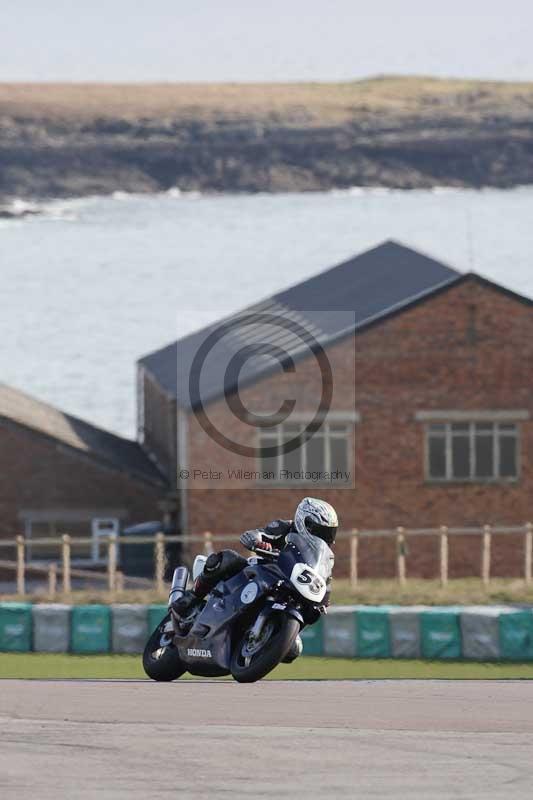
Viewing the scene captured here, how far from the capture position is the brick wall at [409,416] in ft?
150

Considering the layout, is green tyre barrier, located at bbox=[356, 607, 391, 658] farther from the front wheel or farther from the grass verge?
the front wheel

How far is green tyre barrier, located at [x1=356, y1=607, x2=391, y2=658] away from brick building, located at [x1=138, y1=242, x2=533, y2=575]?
65.8ft

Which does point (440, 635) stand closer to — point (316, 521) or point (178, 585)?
point (178, 585)

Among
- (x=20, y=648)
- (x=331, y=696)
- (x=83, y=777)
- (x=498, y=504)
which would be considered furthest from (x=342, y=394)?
(x=83, y=777)

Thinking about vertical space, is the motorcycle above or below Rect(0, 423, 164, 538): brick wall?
below

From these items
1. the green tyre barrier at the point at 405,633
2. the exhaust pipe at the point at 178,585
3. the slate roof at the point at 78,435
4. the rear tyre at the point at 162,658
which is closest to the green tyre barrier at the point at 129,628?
the green tyre barrier at the point at 405,633

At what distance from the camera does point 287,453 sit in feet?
149

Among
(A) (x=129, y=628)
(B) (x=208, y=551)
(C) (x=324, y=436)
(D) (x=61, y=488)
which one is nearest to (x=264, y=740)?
(A) (x=129, y=628)

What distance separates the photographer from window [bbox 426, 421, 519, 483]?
46375mm

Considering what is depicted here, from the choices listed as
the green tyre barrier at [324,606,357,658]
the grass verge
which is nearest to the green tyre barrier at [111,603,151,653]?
the grass verge

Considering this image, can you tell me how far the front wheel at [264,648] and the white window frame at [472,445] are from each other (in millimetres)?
28494

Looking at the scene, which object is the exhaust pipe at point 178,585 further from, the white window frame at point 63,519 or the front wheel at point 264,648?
the white window frame at point 63,519

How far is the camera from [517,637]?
2481 cm

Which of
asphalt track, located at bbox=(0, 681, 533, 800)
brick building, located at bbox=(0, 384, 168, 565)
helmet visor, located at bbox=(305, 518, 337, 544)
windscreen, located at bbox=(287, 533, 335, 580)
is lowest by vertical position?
asphalt track, located at bbox=(0, 681, 533, 800)
